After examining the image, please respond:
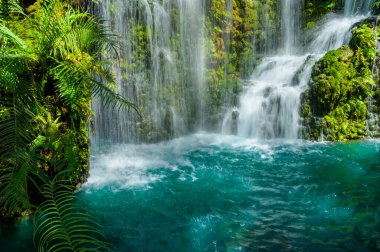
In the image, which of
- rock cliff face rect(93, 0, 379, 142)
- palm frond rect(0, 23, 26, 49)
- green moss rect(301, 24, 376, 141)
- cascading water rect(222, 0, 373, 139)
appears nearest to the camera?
palm frond rect(0, 23, 26, 49)

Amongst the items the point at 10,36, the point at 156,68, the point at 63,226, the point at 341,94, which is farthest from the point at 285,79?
the point at 63,226

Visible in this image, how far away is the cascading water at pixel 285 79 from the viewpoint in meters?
9.94

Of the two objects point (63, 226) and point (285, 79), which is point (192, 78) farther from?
point (63, 226)

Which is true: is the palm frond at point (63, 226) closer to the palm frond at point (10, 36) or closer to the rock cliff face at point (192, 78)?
the palm frond at point (10, 36)

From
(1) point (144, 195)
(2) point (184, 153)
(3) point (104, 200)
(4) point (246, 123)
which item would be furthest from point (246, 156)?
(3) point (104, 200)

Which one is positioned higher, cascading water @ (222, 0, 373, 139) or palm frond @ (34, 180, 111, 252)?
cascading water @ (222, 0, 373, 139)

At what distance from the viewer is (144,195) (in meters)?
6.04

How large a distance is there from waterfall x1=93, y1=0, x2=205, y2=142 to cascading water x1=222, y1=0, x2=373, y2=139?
5.52 feet

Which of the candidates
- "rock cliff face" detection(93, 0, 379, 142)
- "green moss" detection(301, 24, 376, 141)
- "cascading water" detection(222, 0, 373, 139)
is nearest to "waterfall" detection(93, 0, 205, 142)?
"rock cliff face" detection(93, 0, 379, 142)

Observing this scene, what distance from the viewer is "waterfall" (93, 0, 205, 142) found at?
900 centimetres

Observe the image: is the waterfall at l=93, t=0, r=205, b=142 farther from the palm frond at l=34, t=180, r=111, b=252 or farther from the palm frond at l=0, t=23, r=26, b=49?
the palm frond at l=34, t=180, r=111, b=252

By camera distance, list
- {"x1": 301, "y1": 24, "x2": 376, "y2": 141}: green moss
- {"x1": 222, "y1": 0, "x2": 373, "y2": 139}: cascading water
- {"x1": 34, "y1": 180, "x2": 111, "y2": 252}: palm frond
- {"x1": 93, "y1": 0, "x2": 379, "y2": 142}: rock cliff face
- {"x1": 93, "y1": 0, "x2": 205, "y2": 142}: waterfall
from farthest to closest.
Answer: {"x1": 222, "y1": 0, "x2": 373, "y2": 139}: cascading water
{"x1": 301, "y1": 24, "x2": 376, "y2": 141}: green moss
{"x1": 93, "y1": 0, "x2": 379, "y2": 142}: rock cliff face
{"x1": 93, "y1": 0, "x2": 205, "y2": 142}: waterfall
{"x1": 34, "y1": 180, "x2": 111, "y2": 252}: palm frond

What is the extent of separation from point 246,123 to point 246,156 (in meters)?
2.48

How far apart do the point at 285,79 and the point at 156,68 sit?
464 cm
